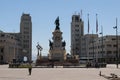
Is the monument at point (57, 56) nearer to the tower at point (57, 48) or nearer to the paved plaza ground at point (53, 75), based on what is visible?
the tower at point (57, 48)

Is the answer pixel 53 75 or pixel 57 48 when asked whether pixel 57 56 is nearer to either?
pixel 57 48

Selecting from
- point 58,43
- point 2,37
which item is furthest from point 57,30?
point 2,37

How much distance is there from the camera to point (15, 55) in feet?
636

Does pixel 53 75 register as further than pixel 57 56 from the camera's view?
No

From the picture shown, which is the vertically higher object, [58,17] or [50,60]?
[58,17]

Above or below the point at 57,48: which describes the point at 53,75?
below

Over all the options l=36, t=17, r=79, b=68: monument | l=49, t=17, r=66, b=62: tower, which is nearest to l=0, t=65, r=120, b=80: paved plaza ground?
l=36, t=17, r=79, b=68: monument

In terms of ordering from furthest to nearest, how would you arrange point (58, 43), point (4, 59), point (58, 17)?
1. point (4, 59)
2. point (58, 17)
3. point (58, 43)

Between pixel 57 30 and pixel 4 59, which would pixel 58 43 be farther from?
pixel 4 59

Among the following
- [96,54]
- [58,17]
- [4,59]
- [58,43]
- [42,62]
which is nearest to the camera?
[42,62]

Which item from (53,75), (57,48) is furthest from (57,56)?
(53,75)

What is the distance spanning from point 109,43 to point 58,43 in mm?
67118

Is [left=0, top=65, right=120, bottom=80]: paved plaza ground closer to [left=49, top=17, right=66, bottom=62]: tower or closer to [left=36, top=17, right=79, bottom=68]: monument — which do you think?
[left=36, top=17, right=79, bottom=68]: monument

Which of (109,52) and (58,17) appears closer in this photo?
(58,17)
